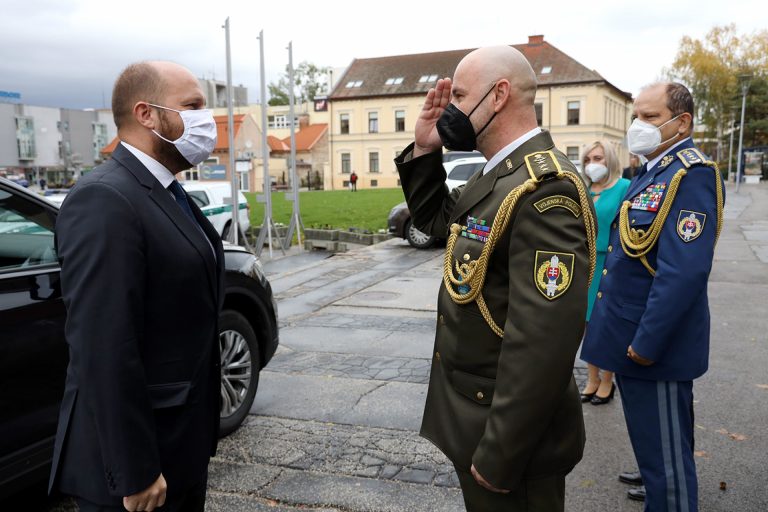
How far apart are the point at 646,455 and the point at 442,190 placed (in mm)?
1460

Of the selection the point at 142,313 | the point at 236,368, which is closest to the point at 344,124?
the point at 236,368

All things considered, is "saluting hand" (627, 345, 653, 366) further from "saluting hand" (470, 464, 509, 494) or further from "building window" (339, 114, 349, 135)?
"building window" (339, 114, 349, 135)

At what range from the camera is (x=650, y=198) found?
291 centimetres

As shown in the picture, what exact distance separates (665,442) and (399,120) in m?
57.9

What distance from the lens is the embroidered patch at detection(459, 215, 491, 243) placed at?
1.99 m

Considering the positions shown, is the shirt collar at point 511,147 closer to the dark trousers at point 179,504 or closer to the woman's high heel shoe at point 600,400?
the dark trousers at point 179,504

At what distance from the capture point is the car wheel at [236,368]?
4.29m

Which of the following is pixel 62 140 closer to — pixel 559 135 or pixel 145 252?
pixel 559 135

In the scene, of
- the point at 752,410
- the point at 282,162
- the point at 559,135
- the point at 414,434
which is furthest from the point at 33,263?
the point at 282,162

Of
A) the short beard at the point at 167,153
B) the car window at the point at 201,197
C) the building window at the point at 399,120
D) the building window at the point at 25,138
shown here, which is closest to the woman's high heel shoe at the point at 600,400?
the short beard at the point at 167,153

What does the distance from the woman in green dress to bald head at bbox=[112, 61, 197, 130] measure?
3550 millimetres

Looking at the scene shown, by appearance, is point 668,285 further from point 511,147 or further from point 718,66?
point 718,66

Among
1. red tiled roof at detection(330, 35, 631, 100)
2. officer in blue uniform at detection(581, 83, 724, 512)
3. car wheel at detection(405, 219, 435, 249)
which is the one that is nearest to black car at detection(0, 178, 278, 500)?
officer in blue uniform at detection(581, 83, 724, 512)

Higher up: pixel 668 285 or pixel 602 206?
pixel 602 206
